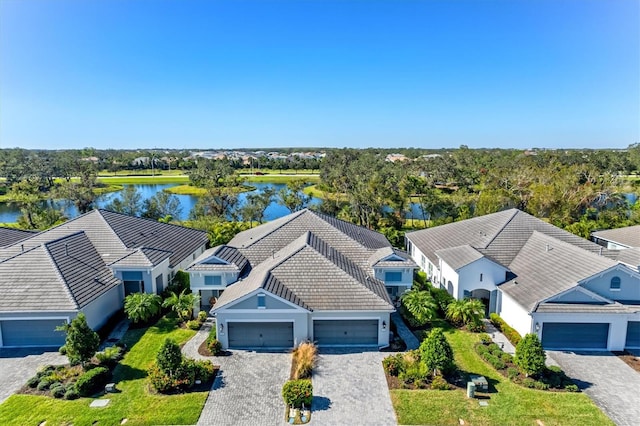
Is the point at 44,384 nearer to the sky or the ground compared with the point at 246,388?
nearer to the sky

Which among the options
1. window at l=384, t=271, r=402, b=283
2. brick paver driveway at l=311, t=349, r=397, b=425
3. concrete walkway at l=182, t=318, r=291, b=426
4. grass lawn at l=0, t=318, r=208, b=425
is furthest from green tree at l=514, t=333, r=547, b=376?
grass lawn at l=0, t=318, r=208, b=425

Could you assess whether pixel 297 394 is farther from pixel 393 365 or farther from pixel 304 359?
pixel 393 365

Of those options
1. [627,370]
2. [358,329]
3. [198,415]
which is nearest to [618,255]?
[627,370]

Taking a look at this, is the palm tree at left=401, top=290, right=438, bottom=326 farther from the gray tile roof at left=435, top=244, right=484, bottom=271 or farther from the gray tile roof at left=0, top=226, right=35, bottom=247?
the gray tile roof at left=0, top=226, right=35, bottom=247

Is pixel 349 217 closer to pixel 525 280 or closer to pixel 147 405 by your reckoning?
pixel 525 280

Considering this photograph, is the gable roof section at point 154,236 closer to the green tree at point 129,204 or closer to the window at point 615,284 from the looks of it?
the green tree at point 129,204

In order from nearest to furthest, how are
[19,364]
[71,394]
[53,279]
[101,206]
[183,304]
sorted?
[71,394]
[19,364]
[53,279]
[183,304]
[101,206]

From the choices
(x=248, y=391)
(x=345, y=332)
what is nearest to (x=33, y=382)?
(x=248, y=391)
